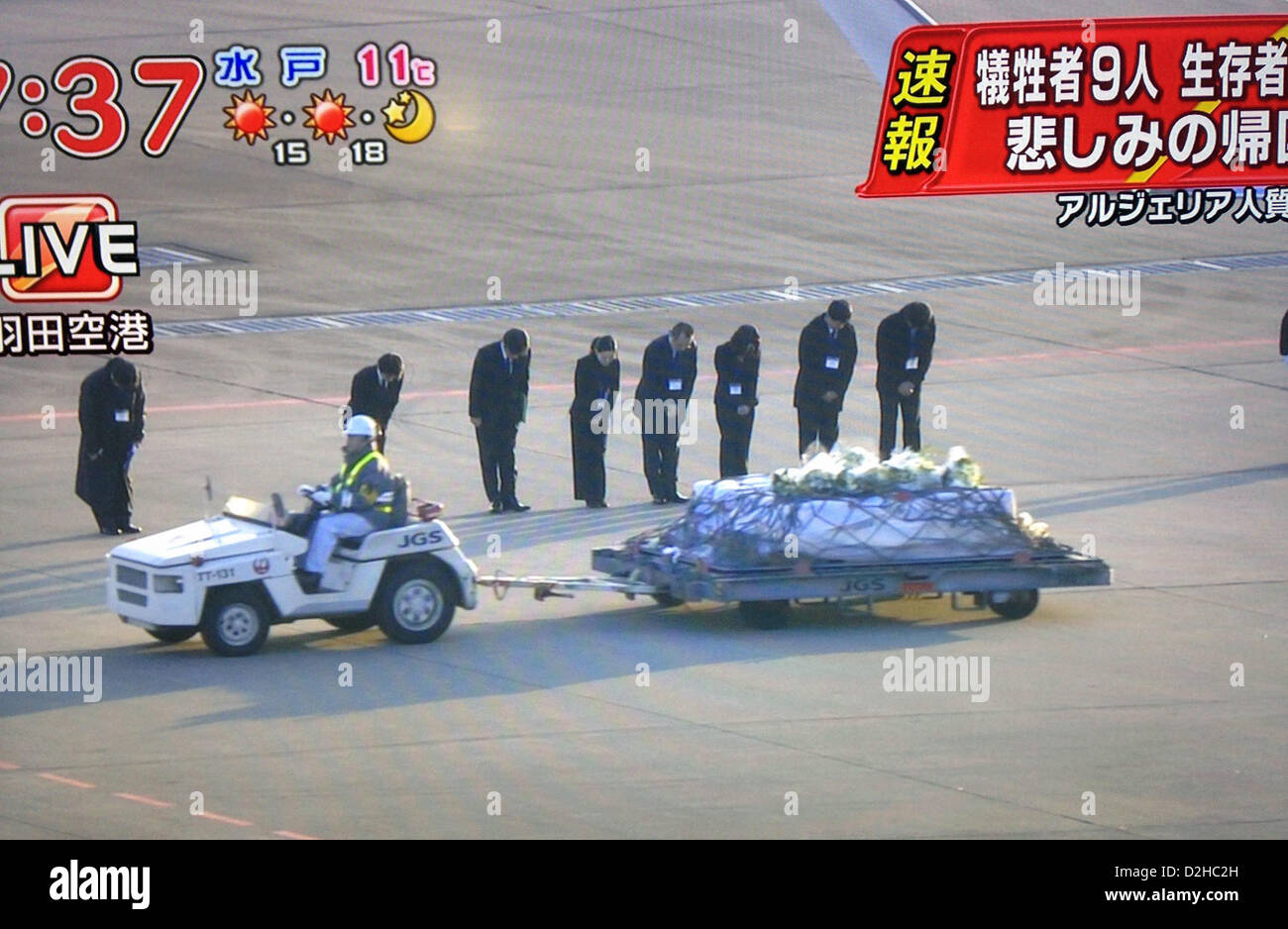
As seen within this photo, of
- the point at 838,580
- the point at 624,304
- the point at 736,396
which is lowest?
the point at 838,580

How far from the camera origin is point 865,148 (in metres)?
39.8

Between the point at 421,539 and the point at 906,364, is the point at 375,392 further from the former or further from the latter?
the point at 906,364

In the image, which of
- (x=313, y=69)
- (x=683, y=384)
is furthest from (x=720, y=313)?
(x=313, y=69)

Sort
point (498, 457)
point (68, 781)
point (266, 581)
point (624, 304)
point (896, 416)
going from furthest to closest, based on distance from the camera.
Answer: point (624, 304) → point (896, 416) → point (498, 457) → point (266, 581) → point (68, 781)

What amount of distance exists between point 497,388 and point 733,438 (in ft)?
8.28

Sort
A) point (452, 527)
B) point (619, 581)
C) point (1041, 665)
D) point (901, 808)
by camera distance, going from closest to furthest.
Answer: point (901, 808), point (1041, 665), point (619, 581), point (452, 527)

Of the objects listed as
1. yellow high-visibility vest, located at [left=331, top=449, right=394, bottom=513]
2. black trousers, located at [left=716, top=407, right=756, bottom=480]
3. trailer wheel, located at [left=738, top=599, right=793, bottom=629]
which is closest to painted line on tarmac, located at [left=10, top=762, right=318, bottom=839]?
yellow high-visibility vest, located at [left=331, top=449, right=394, bottom=513]

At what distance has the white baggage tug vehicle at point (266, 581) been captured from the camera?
1477cm

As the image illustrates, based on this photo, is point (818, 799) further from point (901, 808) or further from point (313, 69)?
point (313, 69)

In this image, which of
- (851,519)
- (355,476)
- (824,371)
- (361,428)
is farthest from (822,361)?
Answer: (355,476)

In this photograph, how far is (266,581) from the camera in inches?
588

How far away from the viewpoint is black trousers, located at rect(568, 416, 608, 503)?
A: 20.8m

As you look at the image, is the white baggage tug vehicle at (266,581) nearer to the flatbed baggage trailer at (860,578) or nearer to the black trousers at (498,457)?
the flatbed baggage trailer at (860,578)

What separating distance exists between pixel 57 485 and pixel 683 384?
668 centimetres
